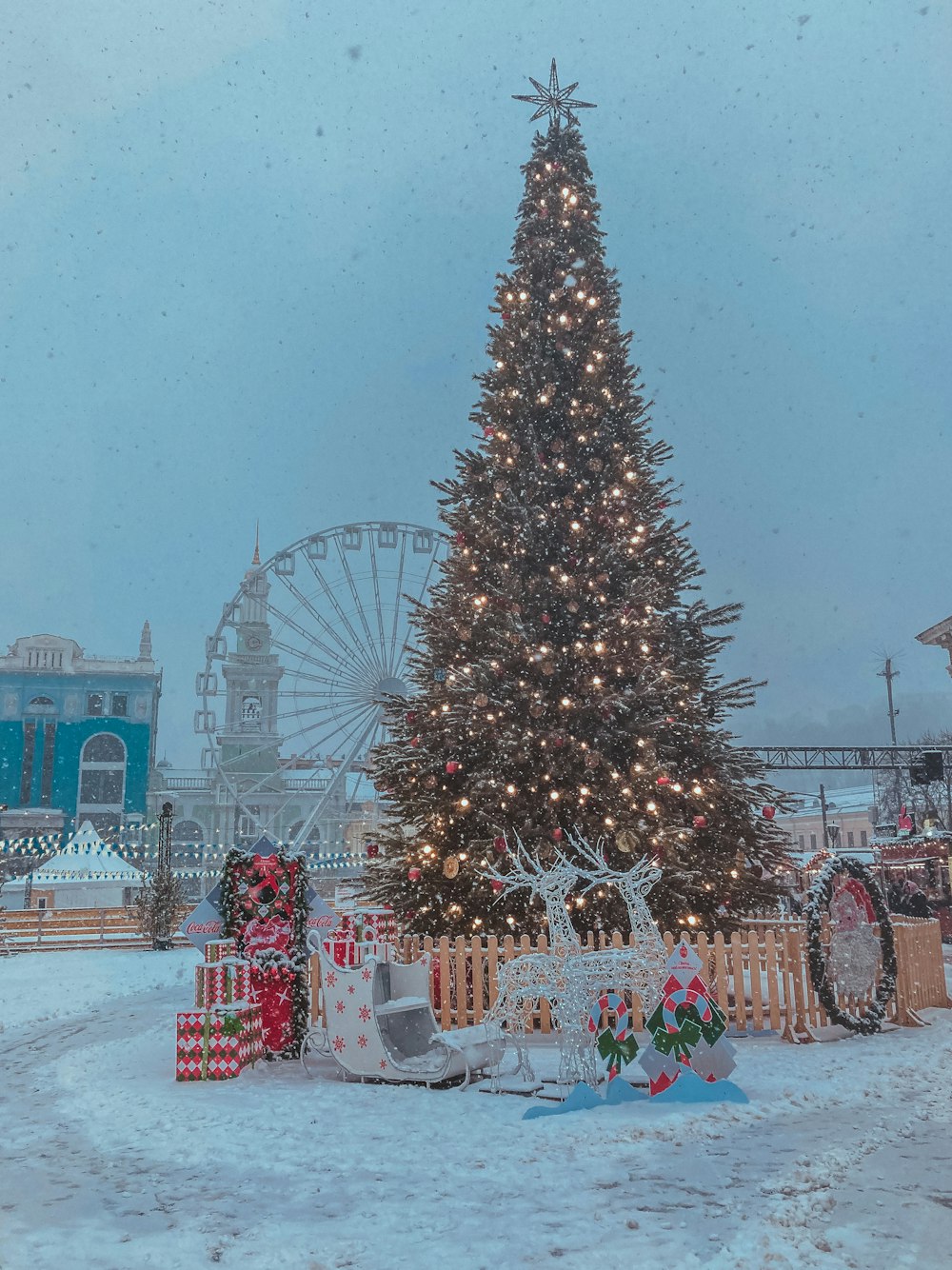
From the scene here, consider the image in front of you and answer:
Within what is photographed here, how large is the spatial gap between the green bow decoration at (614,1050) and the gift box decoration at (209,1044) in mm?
3306

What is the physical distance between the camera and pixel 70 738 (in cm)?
6106

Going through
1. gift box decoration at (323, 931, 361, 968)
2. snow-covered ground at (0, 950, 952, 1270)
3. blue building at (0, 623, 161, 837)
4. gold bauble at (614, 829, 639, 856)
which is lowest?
snow-covered ground at (0, 950, 952, 1270)

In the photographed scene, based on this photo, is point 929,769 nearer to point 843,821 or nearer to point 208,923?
point 208,923

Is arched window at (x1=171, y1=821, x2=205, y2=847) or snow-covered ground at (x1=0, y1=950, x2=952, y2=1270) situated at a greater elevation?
arched window at (x1=171, y1=821, x2=205, y2=847)

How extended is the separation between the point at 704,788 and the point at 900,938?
8.89ft

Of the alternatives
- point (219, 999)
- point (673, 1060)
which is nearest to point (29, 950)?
point (219, 999)

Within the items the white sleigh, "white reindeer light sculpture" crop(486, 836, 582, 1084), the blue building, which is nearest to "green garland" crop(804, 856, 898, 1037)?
"white reindeer light sculpture" crop(486, 836, 582, 1084)

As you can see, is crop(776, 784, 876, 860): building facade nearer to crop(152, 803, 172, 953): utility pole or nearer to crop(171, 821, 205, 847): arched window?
crop(171, 821, 205, 847): arched window

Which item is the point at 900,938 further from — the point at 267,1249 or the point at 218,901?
the point at 267,1249

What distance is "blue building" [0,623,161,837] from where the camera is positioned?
59.5 meters

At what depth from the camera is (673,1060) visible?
741cm

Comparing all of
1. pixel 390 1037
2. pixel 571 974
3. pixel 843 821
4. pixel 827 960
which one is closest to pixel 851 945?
pixel 827 960

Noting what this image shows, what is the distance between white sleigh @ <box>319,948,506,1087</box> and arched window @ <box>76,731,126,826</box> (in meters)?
55.6

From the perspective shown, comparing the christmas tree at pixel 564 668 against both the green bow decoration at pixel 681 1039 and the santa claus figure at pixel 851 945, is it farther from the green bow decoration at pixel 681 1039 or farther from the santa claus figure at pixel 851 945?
the green bow decoration at pixel 681 1039
